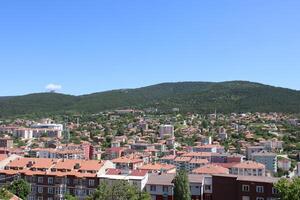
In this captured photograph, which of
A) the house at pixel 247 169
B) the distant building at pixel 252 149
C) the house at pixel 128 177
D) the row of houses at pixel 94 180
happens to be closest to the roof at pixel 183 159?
the house at pixel 247 169

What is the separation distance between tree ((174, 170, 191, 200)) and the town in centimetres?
269

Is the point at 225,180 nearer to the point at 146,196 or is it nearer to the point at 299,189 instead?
the point at 146,196

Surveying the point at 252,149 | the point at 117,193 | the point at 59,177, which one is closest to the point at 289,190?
the point at 117,193

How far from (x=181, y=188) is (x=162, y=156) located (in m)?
61.4

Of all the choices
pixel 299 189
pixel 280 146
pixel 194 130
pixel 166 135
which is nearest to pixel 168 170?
pixel 299 189

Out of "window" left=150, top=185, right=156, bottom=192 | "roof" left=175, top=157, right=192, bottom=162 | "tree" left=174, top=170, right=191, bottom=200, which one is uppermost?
"tree" left=174, top=170, right=191, bottom=200

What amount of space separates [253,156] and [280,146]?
979 inches

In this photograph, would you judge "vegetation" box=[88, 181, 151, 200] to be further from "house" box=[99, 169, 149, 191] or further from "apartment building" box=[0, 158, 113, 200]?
"apartment building" box=[0, 158, 113, 200]

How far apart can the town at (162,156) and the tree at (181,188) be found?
269 centimetres

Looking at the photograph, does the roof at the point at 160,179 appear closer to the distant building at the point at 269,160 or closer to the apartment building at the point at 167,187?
the apartment building at the point at 167,187

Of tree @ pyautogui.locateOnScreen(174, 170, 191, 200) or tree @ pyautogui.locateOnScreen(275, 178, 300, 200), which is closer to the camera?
tree @ pyautogui.locateOnScreen(275, 178, 300, 200)

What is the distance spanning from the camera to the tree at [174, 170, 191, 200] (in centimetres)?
4828

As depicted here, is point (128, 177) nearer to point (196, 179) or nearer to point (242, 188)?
point (196, 179)

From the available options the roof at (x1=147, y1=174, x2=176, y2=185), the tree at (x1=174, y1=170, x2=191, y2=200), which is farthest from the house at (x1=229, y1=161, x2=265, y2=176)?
the tree at (x1=174, y1=170, x2=191, y2=200)
